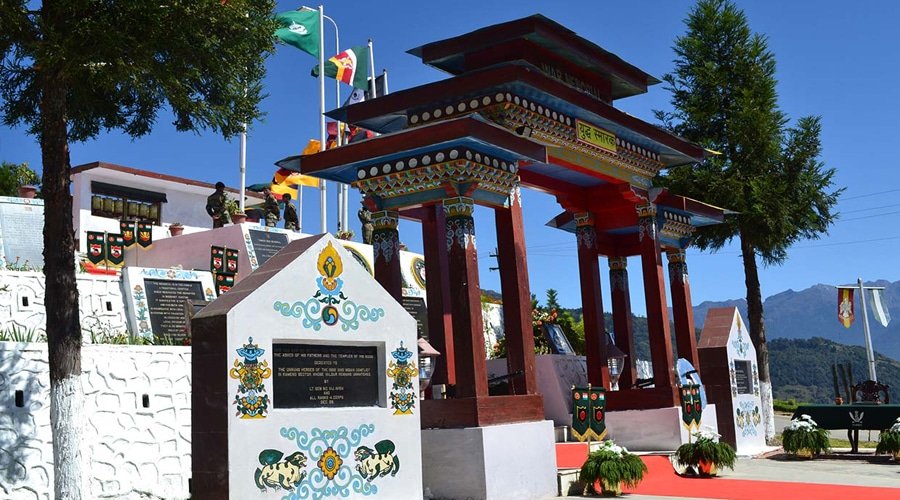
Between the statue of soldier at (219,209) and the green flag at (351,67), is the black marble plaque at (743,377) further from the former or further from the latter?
the green flag at (351,67)

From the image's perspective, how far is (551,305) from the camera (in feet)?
89.9

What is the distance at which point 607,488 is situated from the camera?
1251cm

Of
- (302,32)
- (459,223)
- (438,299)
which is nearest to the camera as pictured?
(459,223)

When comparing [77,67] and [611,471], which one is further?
[611,471]

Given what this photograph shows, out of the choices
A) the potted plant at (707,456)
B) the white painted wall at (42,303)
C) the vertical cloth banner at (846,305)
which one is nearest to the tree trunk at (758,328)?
the potted plant at (707,456)

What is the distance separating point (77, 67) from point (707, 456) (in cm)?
1072

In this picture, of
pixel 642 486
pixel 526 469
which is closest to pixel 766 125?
pixel 642 486

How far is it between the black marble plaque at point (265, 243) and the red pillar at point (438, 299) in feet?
20.3

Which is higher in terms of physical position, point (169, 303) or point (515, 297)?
point (169, 303)

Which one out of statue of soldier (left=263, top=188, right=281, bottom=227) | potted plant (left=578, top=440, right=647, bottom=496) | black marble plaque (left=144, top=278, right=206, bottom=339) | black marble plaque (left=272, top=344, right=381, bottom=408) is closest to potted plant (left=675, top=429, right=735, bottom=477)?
potted plant (left=578, top=440, right=647, bottom=496)

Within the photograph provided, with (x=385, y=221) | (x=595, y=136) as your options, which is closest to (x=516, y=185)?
(x=385, y=221)

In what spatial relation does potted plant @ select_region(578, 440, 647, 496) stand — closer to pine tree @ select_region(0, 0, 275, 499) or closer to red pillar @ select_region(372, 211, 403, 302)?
red pillar @ select_region(372, 211, 403, 302)

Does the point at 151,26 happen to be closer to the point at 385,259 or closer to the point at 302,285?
the point at 302,285

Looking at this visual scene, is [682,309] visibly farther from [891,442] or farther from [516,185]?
[516,185]
